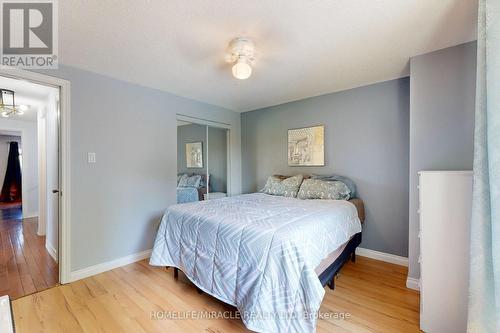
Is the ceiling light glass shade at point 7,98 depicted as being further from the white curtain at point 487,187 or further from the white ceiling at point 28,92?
the white curtain at point 487,187

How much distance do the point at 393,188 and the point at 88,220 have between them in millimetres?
3620

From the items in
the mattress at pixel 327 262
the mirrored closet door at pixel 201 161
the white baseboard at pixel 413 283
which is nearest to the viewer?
the mattress at pixel 327 262

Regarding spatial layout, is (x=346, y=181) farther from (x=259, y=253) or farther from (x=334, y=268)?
(x=259, y=253)

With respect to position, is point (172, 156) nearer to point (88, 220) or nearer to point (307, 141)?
point (88, 220)

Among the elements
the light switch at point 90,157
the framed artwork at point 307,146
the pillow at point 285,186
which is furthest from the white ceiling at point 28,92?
the framed artwork at point 307,146

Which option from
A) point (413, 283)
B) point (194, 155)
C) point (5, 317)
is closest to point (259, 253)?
point (5, 317)

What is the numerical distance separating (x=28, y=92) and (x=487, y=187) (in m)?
4.91

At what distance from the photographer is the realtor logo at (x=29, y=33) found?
149cm

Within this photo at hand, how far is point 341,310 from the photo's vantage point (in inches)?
71.6

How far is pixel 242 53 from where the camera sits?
1875mm

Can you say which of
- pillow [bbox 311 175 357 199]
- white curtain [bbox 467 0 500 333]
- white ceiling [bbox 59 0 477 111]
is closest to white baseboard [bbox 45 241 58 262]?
white ceiling [bbox 59 0 477 111]

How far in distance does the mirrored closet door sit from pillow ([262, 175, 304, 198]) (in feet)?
3.47

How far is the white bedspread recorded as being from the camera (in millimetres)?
1353

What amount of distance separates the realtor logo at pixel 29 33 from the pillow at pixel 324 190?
2.91m
